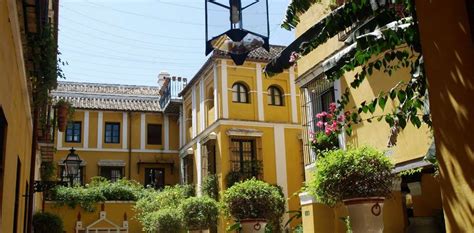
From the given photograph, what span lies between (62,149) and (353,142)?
23.2 m

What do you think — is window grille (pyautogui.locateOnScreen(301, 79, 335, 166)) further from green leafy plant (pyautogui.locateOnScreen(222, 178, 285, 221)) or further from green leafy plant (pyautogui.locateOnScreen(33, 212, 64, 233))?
green leafy plant (pyautogui.locateOnScreen(33, 212, 64, 233))

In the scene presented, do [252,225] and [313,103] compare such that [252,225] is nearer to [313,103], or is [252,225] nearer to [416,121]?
[313,103]

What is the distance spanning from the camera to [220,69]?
26875 mm

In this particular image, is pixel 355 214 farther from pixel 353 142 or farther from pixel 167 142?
pixel 167 142

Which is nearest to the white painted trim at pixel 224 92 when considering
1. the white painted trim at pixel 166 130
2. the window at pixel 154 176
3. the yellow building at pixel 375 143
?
the white painted trim at pixel 166 130

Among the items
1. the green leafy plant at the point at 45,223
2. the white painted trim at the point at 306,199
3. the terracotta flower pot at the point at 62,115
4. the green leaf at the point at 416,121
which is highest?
the terracotta flower pot at the point at 62,115

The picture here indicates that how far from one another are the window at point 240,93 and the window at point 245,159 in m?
2.07

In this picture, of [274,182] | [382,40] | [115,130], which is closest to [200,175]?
[274,182]

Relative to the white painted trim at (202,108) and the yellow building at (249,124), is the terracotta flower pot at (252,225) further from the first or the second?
the white painted trim at (202,108)

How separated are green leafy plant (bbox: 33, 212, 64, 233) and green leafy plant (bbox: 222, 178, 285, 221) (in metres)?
7.30

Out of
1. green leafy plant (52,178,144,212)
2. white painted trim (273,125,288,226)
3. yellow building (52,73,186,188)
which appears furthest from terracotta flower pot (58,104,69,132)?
yellow building (52,73,186,188)

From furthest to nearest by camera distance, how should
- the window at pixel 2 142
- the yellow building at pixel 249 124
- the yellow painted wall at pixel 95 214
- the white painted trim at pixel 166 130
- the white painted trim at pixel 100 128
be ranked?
1. the white painted trim at pixel 166 130
2. the white painted trim at pixel 100 128
3. the yellow painted wall at pixel 95 214
4. the yellow building at pixel 249 124
5. the window at pixel 2 142

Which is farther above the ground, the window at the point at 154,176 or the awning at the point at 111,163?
the awning at the point at 111,163

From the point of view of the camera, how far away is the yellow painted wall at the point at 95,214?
27.3 metres
